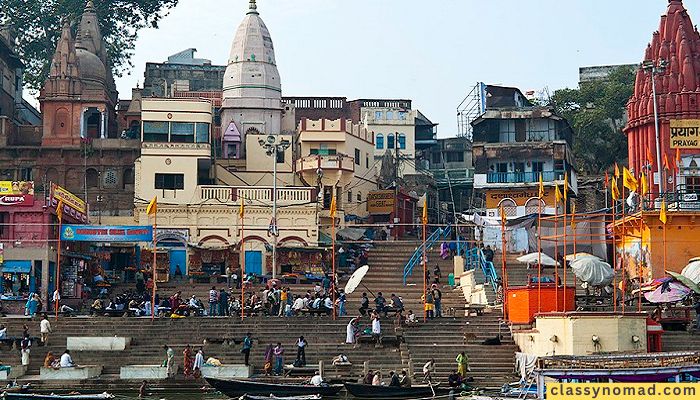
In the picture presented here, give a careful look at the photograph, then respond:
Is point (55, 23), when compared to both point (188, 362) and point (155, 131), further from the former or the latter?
point (188, 362)

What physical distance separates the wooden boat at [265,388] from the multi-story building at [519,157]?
84.3 feet

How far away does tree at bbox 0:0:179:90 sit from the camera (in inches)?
2482

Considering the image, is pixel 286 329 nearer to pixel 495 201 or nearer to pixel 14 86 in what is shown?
pixel 495 201

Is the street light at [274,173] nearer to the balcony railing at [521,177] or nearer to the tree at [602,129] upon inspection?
the balcony railing at [521,177]

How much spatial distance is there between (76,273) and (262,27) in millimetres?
20912

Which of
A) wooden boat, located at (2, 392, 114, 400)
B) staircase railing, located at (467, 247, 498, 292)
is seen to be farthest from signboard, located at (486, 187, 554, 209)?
wooden boat, located at (2, 392, 114, 400)

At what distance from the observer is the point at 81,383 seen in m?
29.6

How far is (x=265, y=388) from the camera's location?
88.9ft

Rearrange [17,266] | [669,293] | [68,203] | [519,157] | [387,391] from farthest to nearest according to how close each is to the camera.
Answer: [519,157] → [68,203] → [17,266] → [669,293] → [387,391]

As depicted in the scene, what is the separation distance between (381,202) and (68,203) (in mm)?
17106

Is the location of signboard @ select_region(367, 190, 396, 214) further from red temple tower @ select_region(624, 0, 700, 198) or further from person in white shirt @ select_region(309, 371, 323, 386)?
person in white shirt @ select_region(309, 371, 323, 386)

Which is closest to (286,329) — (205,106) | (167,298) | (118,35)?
(167,298)

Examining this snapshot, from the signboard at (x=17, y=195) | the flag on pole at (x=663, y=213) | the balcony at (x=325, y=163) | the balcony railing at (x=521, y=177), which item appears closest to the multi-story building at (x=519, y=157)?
the balcony railing at (x=521, y=177)

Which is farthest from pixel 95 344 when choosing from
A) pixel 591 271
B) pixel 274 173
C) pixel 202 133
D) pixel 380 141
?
pixel 380 141
